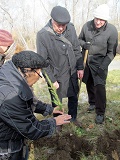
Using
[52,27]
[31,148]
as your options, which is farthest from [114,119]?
[52,27]

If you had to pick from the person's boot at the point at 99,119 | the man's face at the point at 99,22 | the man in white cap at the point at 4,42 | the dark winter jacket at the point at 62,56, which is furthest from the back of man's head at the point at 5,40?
the person's boot at the point at 99,119

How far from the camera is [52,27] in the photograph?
3.32m

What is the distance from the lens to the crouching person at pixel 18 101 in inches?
68.9

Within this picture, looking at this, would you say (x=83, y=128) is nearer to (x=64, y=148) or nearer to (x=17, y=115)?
(x=64, y=148)

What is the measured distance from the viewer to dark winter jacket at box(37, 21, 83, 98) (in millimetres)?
3309

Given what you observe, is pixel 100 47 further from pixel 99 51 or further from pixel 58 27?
pixel 58 27

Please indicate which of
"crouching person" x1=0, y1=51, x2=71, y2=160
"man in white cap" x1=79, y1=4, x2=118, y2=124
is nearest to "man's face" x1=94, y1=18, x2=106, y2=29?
"man in white cap" x1=79, y1=4, x2=118, y2=124

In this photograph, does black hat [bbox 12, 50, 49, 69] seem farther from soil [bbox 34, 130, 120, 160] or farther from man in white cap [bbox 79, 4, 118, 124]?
man in white cap [bbox 79, 4, 118, 124]

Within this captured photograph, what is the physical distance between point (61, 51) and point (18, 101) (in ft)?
Answer: 5.82

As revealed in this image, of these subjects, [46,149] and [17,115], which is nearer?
[17,115]

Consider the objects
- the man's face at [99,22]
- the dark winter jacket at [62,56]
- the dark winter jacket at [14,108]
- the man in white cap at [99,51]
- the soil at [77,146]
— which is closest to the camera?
the dark winter jacket at [14,108]

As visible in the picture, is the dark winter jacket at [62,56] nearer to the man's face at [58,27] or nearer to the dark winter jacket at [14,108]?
the man's face at [58,27]

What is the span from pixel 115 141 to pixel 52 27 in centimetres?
191

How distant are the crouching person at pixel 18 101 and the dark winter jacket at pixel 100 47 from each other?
1.98m
